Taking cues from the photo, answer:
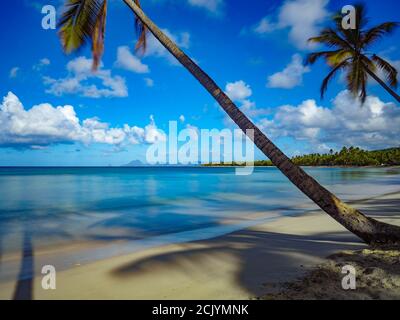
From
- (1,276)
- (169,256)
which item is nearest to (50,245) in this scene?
(1,276)

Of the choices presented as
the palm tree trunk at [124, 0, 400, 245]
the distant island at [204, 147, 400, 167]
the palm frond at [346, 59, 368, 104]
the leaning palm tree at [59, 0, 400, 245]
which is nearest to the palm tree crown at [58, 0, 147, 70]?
the leaning palm tree at [59, 0, 400, 245]

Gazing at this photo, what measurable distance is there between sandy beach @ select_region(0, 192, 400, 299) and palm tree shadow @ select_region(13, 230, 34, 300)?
3cm

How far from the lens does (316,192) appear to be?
4.67 m

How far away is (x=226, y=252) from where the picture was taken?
18.7 ft

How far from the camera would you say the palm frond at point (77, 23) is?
730 cm

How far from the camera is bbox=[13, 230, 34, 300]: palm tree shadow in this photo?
4086 millimetres

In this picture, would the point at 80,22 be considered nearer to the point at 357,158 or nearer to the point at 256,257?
the point at 256,257

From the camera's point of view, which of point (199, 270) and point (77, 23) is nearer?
point (199, 270)

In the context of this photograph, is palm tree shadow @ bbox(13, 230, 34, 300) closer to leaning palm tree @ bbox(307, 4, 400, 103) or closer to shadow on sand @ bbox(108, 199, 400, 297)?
shadow on sand @ bbox(108, 199, 400, 297)

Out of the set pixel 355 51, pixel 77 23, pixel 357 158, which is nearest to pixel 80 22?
pixel 77 23

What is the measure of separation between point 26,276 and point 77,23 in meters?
6.01

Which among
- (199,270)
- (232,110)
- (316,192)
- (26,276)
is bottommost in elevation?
(26,276)
